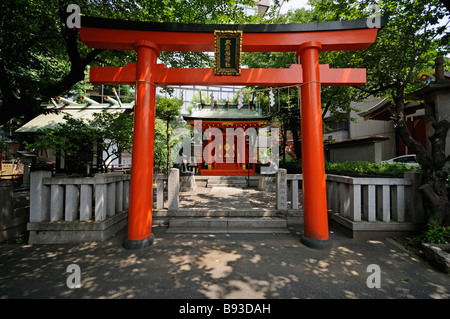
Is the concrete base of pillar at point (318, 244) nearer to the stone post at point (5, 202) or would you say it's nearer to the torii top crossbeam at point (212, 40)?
the torii top crossbeam at point (212, 40)

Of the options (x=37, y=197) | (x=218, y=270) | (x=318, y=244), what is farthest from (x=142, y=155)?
(x=318, y=244)

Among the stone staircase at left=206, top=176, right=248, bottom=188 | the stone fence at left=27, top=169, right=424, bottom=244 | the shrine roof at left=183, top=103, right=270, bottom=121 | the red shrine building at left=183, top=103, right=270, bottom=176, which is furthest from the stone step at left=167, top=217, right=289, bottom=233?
the shrine roof at left=183, top=103, right=270, bottom=121

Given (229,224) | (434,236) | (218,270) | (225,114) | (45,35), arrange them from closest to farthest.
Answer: (218,270)
(434,236)
(229,224)
(45,35)
(225,114)

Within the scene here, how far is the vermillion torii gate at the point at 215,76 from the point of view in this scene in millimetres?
3865

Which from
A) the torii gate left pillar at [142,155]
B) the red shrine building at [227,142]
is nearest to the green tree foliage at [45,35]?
the torii gate left pillar at [142,155]

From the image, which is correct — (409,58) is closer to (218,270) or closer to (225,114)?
(218,270)

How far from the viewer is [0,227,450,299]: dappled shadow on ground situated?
101 inches

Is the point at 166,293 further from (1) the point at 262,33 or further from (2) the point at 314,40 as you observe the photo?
(2) the point at 314,40

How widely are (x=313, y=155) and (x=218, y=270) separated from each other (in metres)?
2.97

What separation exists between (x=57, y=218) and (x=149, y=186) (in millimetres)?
2266

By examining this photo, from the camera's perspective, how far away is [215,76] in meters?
4.14

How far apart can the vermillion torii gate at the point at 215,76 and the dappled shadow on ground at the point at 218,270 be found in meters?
0.54

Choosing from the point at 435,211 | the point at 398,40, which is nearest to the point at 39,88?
the point at 435,211

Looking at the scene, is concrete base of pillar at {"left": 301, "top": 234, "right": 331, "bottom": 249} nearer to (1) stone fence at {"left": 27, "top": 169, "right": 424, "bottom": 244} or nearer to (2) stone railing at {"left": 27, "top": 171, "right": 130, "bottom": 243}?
(1) stone fence at {"left": 27, "top": 169, "right": 424, "bottom": 244}
